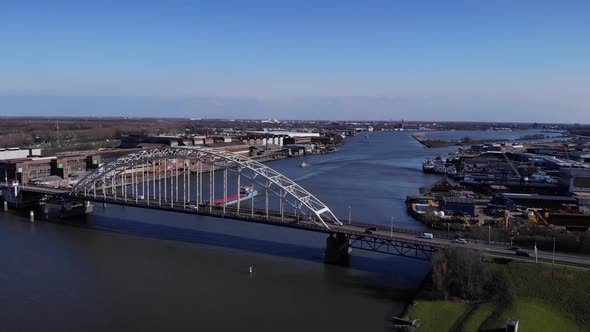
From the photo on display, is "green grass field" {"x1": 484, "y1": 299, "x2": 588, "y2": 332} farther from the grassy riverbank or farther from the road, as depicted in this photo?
the road

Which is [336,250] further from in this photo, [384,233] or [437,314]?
[437,314]

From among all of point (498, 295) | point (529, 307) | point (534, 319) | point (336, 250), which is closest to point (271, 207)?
point (336, 250)

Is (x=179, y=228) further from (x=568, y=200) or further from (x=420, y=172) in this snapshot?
(x=420, y=172)

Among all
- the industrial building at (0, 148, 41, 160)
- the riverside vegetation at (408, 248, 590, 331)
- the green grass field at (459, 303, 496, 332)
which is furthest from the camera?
the industrial building at (0, 148, 41, 160)

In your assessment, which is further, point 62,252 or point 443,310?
point 62,252

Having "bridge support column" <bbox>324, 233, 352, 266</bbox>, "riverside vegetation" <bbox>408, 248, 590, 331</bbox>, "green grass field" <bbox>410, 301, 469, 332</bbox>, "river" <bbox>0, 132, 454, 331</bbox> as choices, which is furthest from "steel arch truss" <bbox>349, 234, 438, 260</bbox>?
"green grass field" <bbox>410, 301, 469, 332</bbox>

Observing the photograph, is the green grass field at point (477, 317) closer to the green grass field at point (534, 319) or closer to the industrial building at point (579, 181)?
the green grass field at point (534, 319)

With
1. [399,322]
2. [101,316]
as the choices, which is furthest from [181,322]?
[399,322]
